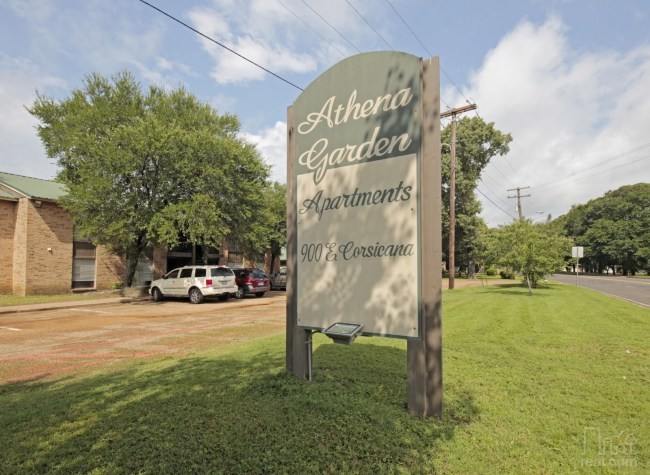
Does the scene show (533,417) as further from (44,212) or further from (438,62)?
(44,212)

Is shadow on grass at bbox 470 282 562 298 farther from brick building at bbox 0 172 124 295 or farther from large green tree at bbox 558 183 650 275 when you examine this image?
large green tree at bbox 558 183 650 275

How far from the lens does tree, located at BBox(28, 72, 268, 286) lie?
723 inches

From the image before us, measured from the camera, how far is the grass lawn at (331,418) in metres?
2.85

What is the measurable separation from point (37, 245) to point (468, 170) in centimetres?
4368

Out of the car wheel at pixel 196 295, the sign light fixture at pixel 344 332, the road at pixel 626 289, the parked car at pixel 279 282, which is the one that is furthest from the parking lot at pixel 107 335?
the road at pixel 626 289

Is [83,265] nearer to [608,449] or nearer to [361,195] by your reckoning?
[361,195]

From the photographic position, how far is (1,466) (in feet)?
9.12

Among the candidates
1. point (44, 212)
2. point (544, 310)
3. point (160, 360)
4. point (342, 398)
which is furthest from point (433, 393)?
point (44, 212)

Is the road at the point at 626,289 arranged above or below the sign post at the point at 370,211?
below

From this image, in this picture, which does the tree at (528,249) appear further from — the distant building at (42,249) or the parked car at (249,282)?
the distant building at (42,249)

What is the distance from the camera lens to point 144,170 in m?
19.4

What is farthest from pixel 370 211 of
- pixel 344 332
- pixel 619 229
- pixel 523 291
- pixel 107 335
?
pixel 619 229

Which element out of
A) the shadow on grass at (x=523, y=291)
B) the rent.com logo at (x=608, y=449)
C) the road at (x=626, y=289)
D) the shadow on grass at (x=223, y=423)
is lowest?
the road at (x=626, y=289)

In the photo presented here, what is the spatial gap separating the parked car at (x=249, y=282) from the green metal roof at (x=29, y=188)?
10760 mm
